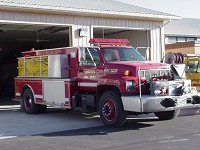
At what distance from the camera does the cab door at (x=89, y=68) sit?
11.2m

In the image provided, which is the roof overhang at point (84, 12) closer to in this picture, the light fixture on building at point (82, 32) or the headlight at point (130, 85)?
the light fixture on building at point (82, 32)

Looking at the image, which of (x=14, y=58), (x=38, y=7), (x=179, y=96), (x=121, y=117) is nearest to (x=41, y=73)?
(x=38, y=7)

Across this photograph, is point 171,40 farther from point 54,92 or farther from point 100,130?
point 100,130

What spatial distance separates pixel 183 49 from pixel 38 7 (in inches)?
672

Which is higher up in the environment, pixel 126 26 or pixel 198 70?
pixel 126 26

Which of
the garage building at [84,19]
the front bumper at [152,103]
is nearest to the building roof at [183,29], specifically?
the garage building at [84,19]

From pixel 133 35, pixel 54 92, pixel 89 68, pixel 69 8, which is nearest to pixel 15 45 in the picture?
pixel 133 35

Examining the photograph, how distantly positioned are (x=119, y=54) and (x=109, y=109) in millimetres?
1820

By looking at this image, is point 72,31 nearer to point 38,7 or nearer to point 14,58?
point 38,7

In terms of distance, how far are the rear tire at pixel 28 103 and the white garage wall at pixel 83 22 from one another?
2.89 m

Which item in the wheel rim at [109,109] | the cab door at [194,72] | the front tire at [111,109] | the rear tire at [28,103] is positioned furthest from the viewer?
the cab door at [194,72]

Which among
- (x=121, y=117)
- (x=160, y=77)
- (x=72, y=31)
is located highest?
(x=72, y=31)

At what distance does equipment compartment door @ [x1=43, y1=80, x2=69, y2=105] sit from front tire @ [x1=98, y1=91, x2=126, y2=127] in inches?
64.8

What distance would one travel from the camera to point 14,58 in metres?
29.7
